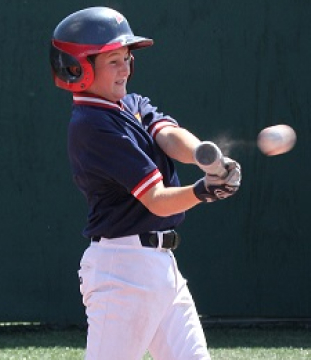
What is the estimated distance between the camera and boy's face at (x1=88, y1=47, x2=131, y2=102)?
3.71 meters

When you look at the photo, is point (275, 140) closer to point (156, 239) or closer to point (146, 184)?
point (146, 184)

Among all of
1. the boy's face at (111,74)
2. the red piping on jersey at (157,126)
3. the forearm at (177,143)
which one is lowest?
the forearm at (177,143)

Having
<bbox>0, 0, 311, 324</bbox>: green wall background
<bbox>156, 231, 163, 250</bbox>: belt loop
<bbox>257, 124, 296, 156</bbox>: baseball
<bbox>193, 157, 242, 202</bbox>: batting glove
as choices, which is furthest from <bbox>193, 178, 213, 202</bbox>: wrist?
<bbox>0, 0, 311, 324</bbox>: green wall background

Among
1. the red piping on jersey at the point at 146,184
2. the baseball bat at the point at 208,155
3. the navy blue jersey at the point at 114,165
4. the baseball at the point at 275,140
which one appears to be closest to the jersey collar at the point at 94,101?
the navy blue jersey at the point at 114,165

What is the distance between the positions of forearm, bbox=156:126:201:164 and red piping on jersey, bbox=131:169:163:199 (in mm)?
246

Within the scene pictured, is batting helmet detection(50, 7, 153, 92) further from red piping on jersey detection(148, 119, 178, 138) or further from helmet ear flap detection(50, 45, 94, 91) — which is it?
red piping on jersey detection(148, 119, 178, 138)

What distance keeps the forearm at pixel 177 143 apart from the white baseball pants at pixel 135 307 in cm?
35

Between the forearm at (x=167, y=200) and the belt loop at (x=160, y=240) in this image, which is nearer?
the forearm at (x=167, y=200)

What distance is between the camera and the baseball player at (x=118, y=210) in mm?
3594

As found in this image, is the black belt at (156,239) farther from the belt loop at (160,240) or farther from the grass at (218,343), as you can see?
the grass at (218,343)

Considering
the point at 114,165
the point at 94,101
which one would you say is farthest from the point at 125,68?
the point at 114,165

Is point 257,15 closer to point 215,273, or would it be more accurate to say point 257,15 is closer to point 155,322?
point 215,273

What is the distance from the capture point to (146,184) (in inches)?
138

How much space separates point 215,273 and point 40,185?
4.43ft
